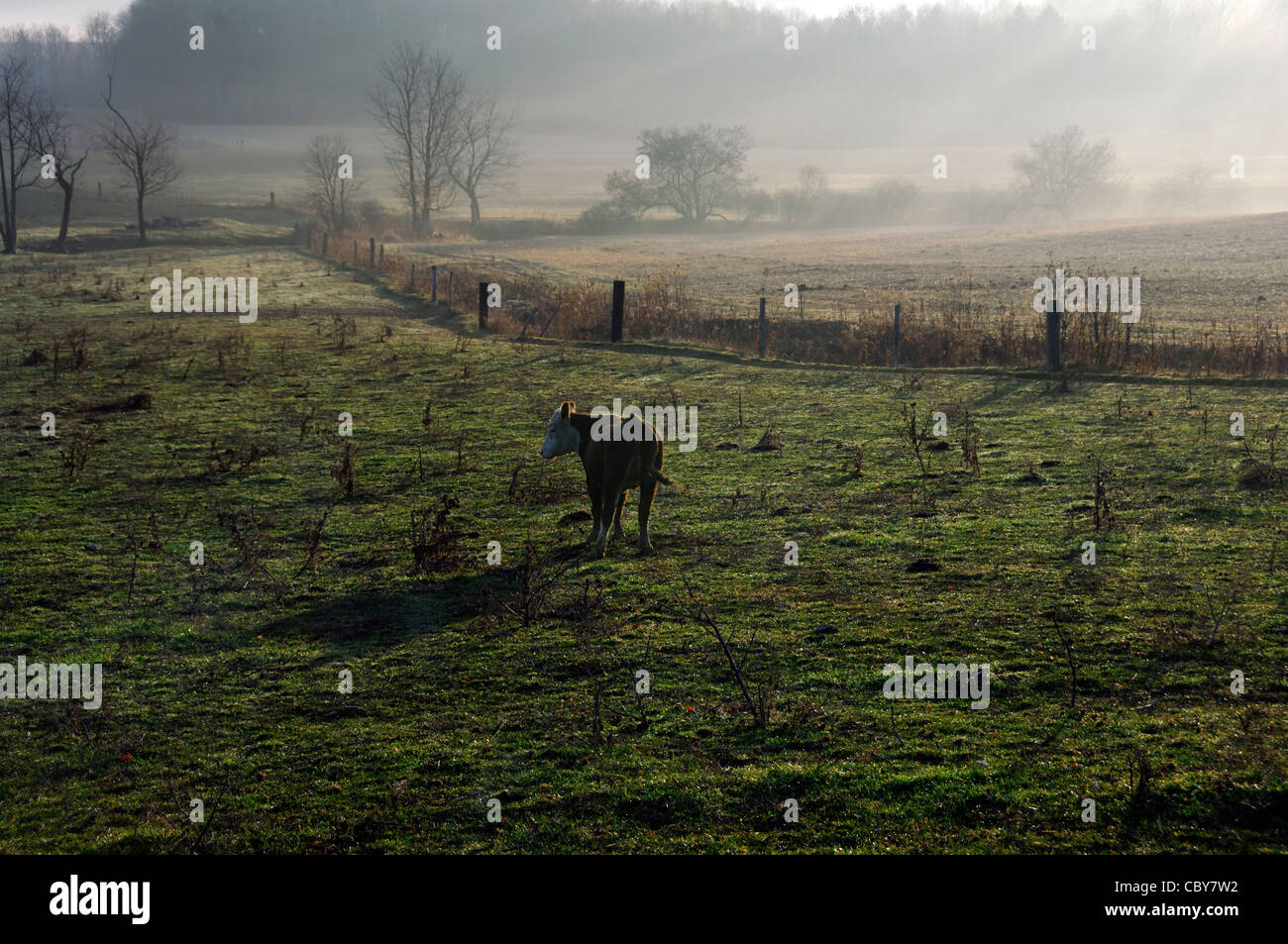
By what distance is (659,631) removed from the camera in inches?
374

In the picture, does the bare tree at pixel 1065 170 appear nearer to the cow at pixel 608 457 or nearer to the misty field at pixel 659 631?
the misty field at pixel 659 631

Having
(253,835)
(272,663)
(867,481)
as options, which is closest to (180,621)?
(272,663)

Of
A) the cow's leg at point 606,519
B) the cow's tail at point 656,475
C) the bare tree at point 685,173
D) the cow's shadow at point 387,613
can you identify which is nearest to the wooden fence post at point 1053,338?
the cow's tail at point 656,475

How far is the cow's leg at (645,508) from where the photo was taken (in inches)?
467

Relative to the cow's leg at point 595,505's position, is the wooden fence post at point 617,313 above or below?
above

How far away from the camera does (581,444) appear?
39.1 ft

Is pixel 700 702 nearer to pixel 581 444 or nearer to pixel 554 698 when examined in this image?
pixel 554 698

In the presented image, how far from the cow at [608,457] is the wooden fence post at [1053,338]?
14.7 meters

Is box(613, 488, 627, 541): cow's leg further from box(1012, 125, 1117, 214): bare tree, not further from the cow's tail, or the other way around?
box(1012, 125, 1117, 214): bare tree

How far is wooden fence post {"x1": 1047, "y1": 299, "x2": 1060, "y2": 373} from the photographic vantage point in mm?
23406

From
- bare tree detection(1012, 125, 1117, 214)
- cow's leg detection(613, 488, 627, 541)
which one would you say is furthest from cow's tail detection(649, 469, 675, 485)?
bare tree detection(1012, 125, 1117, 214)

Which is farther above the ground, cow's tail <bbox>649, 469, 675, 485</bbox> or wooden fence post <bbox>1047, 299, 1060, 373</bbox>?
wooden fence post <bbox>1047, 299, 1060, 373</bbox>

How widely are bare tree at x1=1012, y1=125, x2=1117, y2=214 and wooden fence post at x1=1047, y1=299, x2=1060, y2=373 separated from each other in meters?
116

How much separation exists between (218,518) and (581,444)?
4.68 meters
